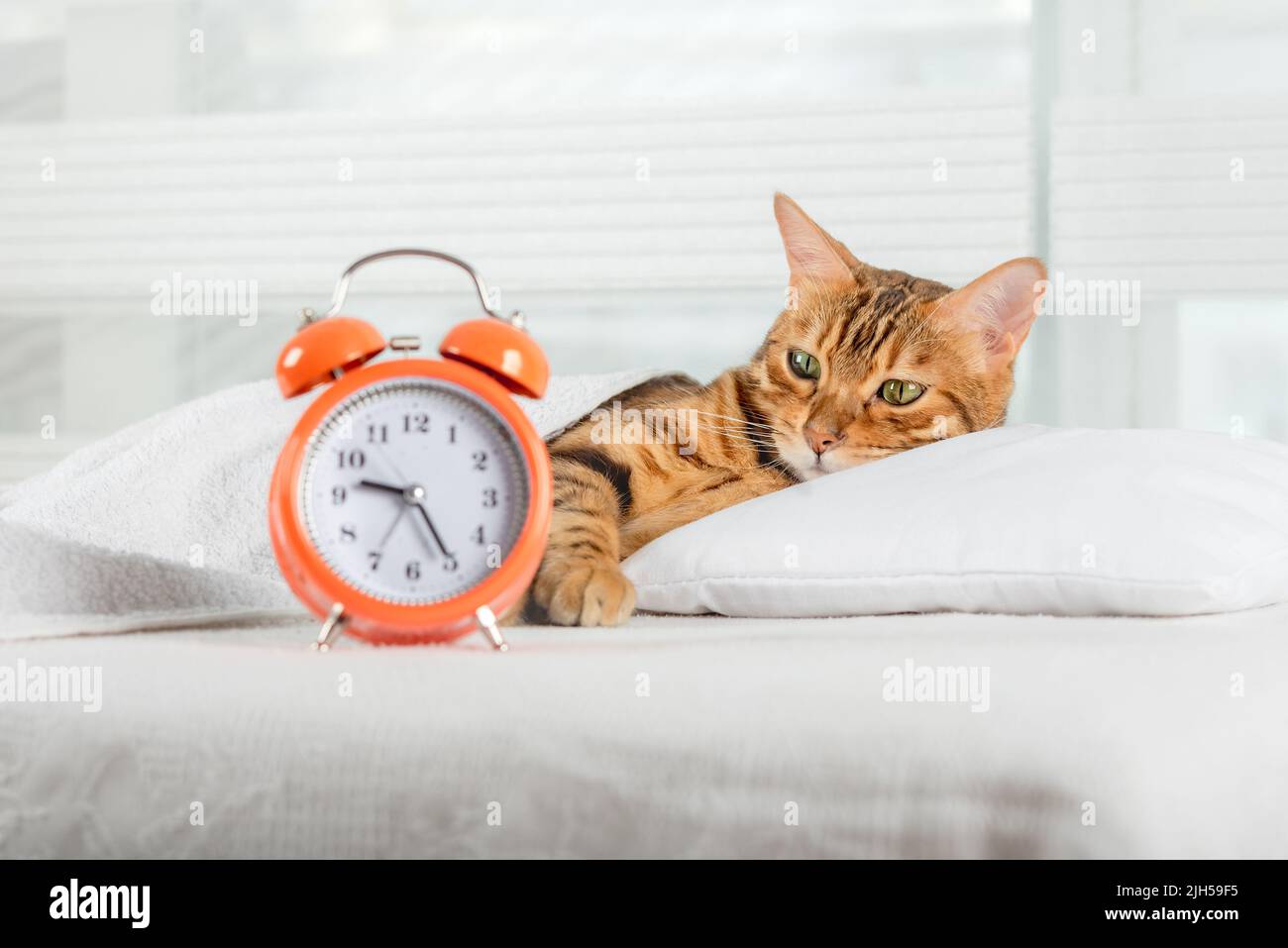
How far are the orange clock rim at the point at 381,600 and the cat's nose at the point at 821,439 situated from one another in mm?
522

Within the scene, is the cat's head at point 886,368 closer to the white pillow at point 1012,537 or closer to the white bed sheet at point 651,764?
the white pillow at point 1012,537

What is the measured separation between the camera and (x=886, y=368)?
135 centimetres

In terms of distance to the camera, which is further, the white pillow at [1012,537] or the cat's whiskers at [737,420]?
the cat's whiskers at [737,420]

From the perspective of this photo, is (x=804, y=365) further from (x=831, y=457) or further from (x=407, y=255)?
(x=407, y=255)

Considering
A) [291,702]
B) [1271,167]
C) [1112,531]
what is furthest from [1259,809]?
[1271,167]

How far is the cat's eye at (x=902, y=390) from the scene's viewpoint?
1347 mm

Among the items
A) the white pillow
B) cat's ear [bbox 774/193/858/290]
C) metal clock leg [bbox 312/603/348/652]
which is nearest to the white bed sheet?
metal clock leg [bbox 312/603/348/652]

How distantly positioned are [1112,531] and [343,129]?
6.76 feet

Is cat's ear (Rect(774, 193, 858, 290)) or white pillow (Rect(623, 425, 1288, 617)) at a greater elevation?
cat's ear (Rect(774, 193, 858, 290))

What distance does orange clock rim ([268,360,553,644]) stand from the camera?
2.66 ft

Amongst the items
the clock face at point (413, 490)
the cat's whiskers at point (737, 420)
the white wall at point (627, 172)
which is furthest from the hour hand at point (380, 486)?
the white wall at point (627, 172)

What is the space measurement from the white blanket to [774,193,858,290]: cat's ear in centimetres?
27

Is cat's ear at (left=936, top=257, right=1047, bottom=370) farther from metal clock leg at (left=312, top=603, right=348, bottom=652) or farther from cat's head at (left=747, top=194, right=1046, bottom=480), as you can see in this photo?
metal clock leg at (left=312, top=603, right=348, bottom=652)
